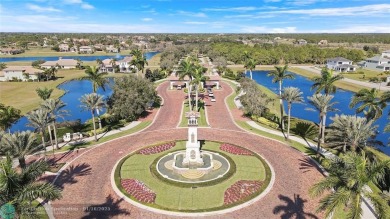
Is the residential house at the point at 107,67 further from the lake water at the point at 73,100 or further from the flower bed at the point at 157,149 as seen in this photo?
the flower bed at the point at 157,149

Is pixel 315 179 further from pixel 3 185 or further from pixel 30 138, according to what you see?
pixel 30 138

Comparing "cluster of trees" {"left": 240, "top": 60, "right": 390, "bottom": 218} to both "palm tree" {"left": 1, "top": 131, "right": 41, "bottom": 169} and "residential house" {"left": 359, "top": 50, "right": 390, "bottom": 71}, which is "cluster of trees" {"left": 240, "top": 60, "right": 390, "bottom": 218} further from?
"residential house" {"left": 359, "top": 50, "right": 390, "bottom": 71}

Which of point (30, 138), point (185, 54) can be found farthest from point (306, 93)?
point (185, 54)

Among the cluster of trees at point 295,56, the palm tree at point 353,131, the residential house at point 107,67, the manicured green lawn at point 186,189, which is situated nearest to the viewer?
the manicured green lawn at point 186,189

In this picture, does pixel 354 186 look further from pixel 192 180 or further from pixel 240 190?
pixel 192 180

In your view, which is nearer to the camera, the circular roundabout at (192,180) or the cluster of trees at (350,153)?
the cluster of trees at (350,153)

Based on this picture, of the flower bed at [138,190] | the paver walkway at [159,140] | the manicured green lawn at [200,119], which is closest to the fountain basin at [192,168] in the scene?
the flower bed at [138,190]

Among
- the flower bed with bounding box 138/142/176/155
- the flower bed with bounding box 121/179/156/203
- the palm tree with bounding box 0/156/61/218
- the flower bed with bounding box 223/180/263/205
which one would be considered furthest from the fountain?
the palm tree with bounding box 0/156/61/218

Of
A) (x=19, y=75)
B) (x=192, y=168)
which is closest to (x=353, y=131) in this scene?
(x=192, y=168)

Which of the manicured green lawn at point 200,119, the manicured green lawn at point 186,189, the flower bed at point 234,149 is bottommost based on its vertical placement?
the manicured green lawn at point 186,189
